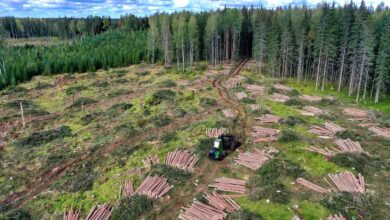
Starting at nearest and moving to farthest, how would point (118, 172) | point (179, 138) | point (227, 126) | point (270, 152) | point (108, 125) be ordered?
point (118, 172) → point (270, 152) → point (179, 138) → point (227, 126) → point (108, 125)

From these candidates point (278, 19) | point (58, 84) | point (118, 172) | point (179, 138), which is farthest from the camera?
point (278, 19)

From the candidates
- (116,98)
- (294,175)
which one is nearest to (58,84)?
(116,98)

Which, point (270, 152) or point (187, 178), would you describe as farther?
point (270, 152)

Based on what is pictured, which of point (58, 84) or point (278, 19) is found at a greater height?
point (278, 19)

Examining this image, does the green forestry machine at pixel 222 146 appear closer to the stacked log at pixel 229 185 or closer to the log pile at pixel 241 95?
the stacked log at pixel 229 185

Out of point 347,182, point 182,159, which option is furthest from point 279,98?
point 347,182

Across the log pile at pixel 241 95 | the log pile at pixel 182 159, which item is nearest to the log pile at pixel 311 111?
the log pile at pixel 241 95

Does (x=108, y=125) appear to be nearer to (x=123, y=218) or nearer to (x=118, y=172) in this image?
(x=118, y=172)
